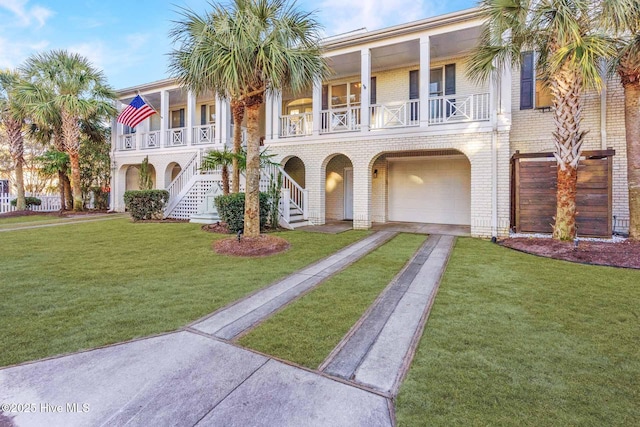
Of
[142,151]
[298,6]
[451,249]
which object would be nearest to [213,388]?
[451,249]

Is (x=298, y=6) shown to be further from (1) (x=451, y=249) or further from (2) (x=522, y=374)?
(2) (x=522, y=374)

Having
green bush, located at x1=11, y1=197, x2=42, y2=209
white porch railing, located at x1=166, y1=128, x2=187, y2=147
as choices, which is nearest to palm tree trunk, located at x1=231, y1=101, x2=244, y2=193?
white porch railing, located at x1=166, y1=128, x2=187, y2=147

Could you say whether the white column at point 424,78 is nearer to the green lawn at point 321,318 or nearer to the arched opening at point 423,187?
the arched opening at point 423,187

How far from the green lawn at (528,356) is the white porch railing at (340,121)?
8.28 metres

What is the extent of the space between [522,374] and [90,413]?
3257 mm

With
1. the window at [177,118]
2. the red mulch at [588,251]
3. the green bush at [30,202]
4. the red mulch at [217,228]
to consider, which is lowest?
the red mulch at [588,251]

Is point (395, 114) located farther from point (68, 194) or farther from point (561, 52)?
point (68, 194)

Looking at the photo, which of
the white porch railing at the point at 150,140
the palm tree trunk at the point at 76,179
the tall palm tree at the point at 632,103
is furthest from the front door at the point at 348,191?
the palm tree trunk at the point at 76,179

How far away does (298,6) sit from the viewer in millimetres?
7406

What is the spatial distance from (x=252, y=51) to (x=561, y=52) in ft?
22.4

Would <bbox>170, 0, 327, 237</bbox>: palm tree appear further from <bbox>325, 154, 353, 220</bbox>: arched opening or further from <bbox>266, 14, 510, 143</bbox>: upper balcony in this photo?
<bbox>325, 154, 353, 220</bbox>: arched opening

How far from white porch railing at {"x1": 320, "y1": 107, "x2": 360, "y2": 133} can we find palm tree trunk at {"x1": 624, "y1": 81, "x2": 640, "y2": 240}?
24.5 ft

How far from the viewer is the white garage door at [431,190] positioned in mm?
12734

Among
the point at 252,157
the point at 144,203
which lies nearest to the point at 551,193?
the point at 252,157
